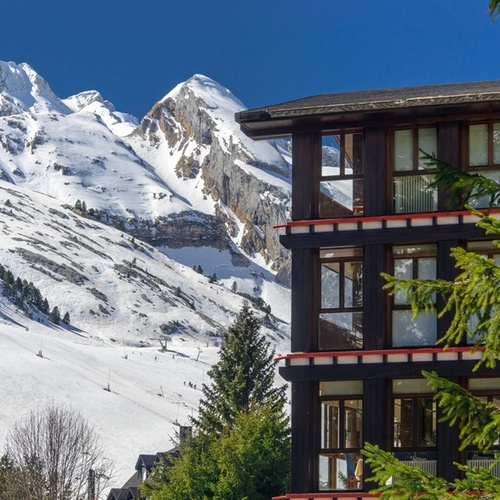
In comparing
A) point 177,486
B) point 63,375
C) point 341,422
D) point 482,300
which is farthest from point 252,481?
point 63,375

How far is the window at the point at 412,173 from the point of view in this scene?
104ft

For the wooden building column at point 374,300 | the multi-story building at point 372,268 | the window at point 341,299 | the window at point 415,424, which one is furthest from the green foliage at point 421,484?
the window at point 341,299

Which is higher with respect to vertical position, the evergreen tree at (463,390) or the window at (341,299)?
the window at (341,299)

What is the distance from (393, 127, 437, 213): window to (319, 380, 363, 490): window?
3.89m

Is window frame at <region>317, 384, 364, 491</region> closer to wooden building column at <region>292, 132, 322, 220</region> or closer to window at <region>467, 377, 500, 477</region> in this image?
window at <region>467, 377, 500, 477</region>

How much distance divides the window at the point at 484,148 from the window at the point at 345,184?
7.66 feet

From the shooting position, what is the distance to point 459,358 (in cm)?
2998

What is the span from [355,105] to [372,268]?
3351mm

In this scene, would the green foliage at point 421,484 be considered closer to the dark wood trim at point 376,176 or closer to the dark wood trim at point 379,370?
the dark wood trim at point 379,370

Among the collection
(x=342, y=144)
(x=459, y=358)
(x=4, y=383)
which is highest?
(x=4, y=383)

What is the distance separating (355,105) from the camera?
31.3m

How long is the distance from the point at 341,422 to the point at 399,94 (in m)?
7.48

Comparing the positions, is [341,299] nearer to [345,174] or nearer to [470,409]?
[345,174]

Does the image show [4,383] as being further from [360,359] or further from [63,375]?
[360,359]
